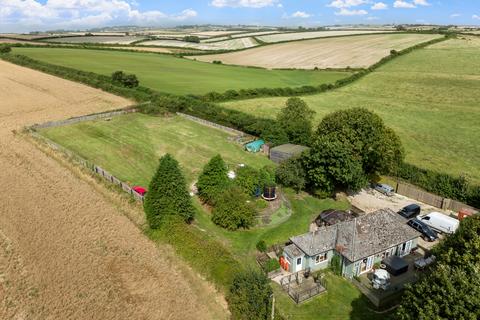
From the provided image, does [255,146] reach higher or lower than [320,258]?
higher

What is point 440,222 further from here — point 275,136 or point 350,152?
point 275,136

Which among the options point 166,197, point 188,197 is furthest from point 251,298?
point 188,197

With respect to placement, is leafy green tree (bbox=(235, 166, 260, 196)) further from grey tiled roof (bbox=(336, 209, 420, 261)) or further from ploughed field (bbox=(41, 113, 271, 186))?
grey tiled roof (bbox=(336, 209, 420, 261))

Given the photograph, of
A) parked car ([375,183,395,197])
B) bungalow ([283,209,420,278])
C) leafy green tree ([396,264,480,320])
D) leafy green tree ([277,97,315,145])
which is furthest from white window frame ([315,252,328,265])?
leafy green tree ([277,97,315,145])

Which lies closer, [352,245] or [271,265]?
[271,265]

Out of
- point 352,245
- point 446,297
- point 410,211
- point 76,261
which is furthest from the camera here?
point 410,211

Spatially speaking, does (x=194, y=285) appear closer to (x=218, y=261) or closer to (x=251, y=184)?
(x=218, y=261)

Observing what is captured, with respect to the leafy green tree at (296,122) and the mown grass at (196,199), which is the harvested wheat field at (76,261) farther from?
the leafy green tree at (296,122)
